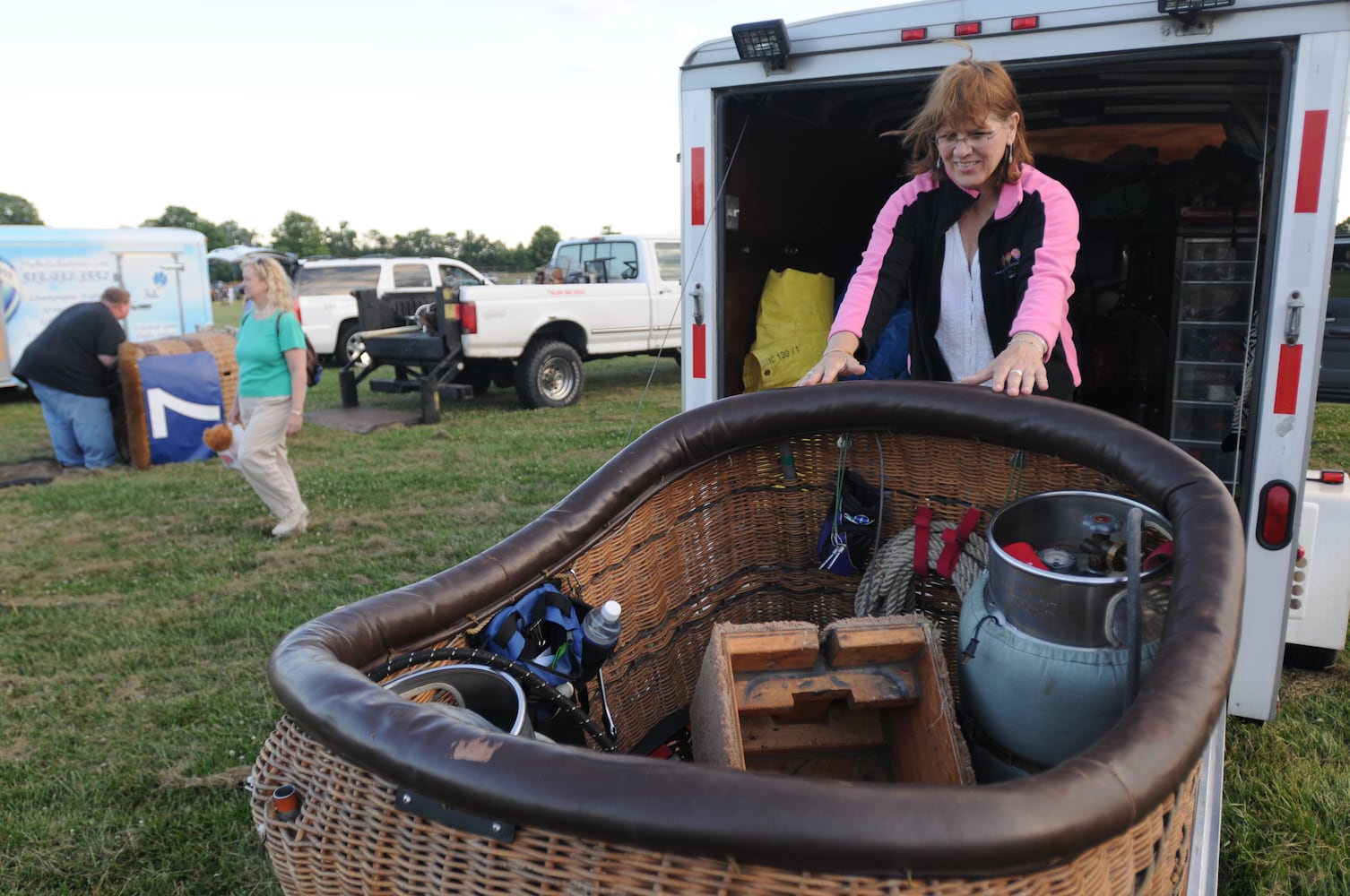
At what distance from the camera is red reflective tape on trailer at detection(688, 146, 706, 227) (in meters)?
3.55

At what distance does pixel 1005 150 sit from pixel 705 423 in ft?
3.52

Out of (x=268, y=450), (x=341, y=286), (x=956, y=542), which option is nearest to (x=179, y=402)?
(x=268, y=450)

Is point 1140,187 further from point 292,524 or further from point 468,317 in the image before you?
point 468,317

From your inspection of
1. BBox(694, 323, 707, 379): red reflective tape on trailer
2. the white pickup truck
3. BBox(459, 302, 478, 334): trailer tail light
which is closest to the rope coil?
BBox(694, 323, 707, 379): red reflective tape on trailer

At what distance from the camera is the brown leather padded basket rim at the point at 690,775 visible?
106 cm

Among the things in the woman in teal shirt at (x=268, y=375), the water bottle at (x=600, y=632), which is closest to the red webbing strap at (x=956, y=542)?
the water bottle at (x=600, y=632)

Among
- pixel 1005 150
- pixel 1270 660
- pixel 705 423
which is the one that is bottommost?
pixel 1270 660

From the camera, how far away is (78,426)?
8336 mm

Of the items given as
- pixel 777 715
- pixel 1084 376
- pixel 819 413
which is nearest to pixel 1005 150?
pixel 819 413

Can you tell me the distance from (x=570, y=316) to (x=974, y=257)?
8.87 metres

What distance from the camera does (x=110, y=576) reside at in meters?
5.33

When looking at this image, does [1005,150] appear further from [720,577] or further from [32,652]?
[32,652]

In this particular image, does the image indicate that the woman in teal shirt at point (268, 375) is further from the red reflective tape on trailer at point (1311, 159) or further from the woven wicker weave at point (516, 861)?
the red reflective tape on trailer at point (1311, 159)

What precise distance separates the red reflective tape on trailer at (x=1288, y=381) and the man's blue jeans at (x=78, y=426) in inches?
351
